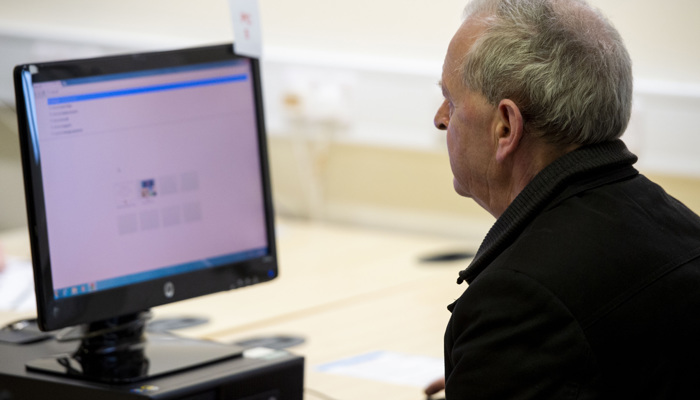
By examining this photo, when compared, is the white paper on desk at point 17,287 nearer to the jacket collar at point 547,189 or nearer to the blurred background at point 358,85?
the blurred background at point 358,85

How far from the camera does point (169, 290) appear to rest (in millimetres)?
1440

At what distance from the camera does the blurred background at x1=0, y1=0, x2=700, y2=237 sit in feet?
7.98

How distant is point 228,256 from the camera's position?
1.52 m

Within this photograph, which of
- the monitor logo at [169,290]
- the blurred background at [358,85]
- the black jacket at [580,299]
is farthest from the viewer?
the blurred background at [358,85]

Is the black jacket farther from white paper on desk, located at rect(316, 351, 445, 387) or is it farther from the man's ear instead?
white paper on desk, located at rect(316, 351, 445, 387)

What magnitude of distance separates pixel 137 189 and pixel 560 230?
62 cm

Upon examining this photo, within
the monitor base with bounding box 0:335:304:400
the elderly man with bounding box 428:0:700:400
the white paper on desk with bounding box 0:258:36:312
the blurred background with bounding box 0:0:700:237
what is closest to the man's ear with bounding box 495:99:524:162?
the elderly man with bounding box 428:0:700:400

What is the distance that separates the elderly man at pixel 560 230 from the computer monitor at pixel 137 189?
0.40m

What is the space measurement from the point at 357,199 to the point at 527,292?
79.4 inches

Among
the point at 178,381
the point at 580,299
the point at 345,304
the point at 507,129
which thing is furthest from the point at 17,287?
the point at 580,299

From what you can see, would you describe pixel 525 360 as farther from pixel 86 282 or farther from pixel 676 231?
pixel 86 282

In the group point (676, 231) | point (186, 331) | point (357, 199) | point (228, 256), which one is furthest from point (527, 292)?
point (357, 199)

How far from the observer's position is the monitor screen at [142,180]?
1.31m

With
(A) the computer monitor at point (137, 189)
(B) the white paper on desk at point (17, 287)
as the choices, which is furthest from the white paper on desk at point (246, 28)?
(B) the white paper on desk at point (17, 287)
